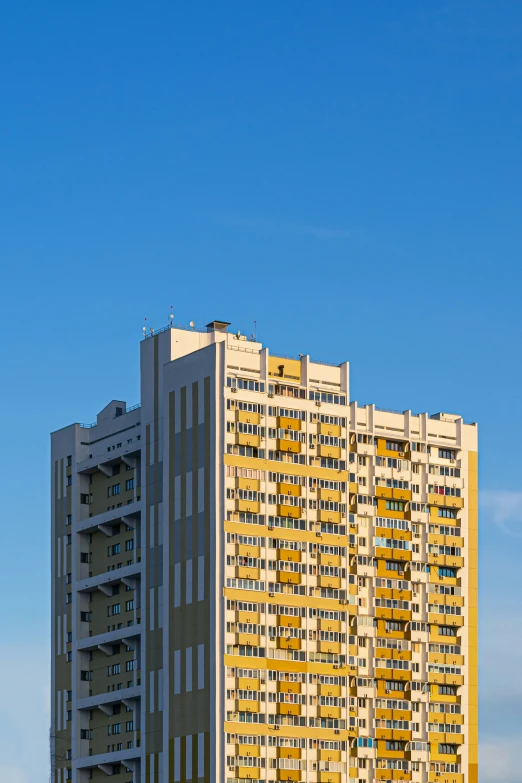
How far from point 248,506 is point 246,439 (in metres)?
6.20

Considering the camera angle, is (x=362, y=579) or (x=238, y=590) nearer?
(x=238, y=590)

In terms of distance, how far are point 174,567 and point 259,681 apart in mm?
13704

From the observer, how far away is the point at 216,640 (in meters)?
163

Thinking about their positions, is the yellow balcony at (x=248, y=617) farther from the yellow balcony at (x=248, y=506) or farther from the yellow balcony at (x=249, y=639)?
the yellow balcony at (x=248, y=506)

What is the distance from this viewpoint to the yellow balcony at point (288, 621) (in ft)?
550

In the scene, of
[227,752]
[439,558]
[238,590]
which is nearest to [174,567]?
[238,590]

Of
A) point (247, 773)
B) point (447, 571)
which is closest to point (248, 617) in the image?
point (247, 773)

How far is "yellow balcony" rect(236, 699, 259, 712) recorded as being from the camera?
16275 cm

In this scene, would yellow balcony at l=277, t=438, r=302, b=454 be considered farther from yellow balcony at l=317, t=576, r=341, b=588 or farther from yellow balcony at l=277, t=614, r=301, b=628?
yellow balcony at l=277, t=614, r=301, b=628

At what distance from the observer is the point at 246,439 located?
551ft

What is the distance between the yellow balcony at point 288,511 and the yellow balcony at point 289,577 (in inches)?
208

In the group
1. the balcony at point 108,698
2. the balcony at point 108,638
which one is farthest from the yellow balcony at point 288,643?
the balcony at point 108,698

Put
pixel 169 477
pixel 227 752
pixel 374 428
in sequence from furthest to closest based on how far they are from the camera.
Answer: pixel 374 428 < pixel 169 477 < pixel 227 752

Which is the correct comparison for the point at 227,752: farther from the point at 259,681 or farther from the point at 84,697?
the point at 84,697
